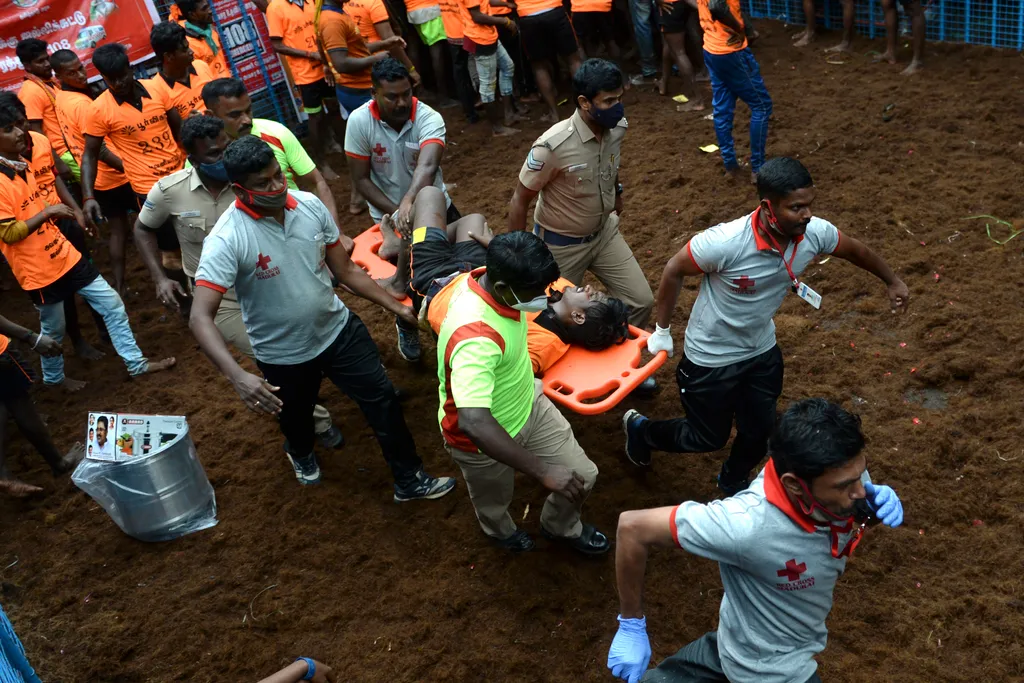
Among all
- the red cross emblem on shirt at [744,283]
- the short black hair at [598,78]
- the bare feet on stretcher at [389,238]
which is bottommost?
the bare feet on stretcher at [389,238]

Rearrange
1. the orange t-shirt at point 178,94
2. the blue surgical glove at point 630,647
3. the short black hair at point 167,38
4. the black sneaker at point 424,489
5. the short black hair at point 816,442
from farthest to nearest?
the orange t-shirt at point 178,94 → the short black hair at point 167,38 → the black sneaker at point 424,489 → the blue surgical glove at point 630,647 → the short black hair at point 816,442

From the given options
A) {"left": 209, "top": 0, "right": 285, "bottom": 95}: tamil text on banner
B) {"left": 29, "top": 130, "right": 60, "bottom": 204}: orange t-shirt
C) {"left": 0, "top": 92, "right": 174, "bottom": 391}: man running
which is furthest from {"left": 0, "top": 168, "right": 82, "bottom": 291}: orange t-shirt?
{"left": 209, "top": 0, "right": 285, "bottom": 95}: tamil text on banner

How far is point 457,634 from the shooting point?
414 cm

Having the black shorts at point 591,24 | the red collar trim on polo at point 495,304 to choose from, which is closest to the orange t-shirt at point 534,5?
the black shorts at point 591,24

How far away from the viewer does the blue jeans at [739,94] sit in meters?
7.20

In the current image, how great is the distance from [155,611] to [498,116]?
696cm

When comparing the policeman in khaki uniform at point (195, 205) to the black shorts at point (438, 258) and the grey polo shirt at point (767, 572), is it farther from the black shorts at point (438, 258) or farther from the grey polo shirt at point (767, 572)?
the grey polo shirt at point (767, 572)

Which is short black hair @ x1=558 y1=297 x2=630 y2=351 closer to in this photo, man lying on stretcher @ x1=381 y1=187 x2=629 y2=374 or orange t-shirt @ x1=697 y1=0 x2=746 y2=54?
man lying on stretcher @ x1=381 y1=187 x2=629 y2=374

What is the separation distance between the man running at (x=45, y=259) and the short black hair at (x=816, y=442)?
5115 millimetres

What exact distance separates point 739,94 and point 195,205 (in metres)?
4.56

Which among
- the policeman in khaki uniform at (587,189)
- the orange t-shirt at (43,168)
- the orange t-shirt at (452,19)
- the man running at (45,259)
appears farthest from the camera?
the orange t-shirt at (452,19)

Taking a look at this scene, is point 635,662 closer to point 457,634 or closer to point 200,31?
point 457,634

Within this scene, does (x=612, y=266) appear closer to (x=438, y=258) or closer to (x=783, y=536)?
(x=438, y=258)

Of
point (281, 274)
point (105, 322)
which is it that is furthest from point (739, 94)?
point (105, 322)
